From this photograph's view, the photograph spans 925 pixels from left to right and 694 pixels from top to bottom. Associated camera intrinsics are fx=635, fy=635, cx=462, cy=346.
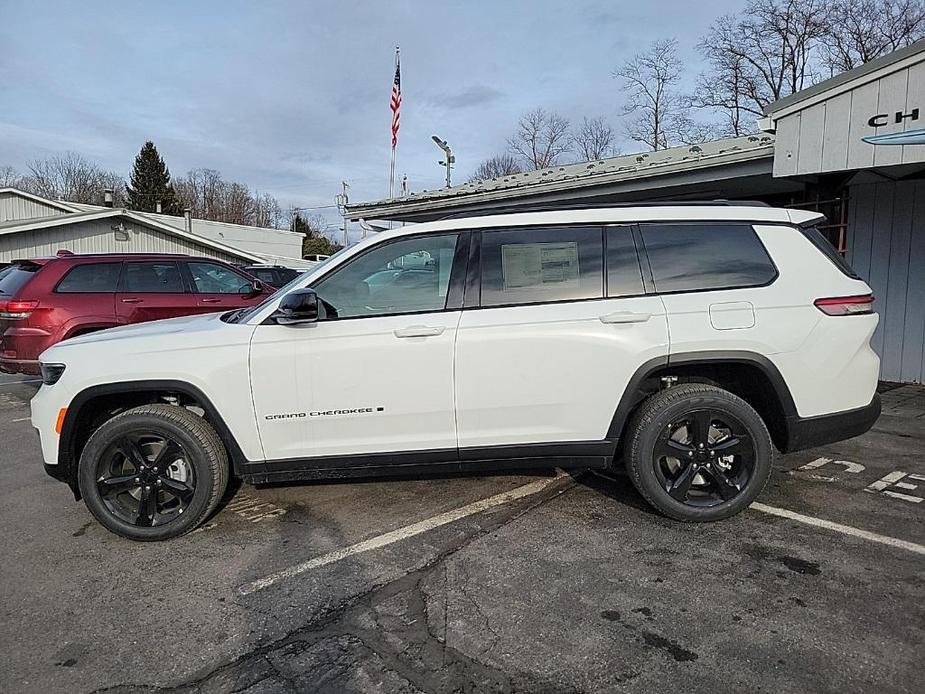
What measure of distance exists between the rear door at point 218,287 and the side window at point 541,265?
563 centimetres

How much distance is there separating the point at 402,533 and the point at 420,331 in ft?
3.97

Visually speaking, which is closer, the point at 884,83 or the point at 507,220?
the point at 507,220

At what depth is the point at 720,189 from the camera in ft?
30.5

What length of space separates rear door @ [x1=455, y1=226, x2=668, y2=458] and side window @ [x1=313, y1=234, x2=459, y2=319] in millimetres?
205

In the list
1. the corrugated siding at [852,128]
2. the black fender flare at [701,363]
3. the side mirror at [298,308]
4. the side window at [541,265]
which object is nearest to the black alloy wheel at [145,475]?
the side mirror at [298,308]

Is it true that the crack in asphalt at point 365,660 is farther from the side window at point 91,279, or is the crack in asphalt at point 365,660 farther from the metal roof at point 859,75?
the metal roof at point 859,75

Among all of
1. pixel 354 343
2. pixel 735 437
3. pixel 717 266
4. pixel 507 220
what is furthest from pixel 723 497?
pixel 354 343

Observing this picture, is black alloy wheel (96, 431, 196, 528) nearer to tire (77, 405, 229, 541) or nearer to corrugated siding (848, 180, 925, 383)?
tire (77, 405, 229, 541)

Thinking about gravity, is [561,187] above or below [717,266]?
above

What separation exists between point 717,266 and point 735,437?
1.03 meters

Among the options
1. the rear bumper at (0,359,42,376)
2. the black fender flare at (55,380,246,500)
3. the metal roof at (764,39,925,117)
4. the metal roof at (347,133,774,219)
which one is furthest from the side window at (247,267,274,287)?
the black fender flare at (55,380,246,500)

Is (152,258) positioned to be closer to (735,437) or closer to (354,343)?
(354,343)

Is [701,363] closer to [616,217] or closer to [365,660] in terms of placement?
[616,217]

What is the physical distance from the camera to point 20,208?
26.9m
